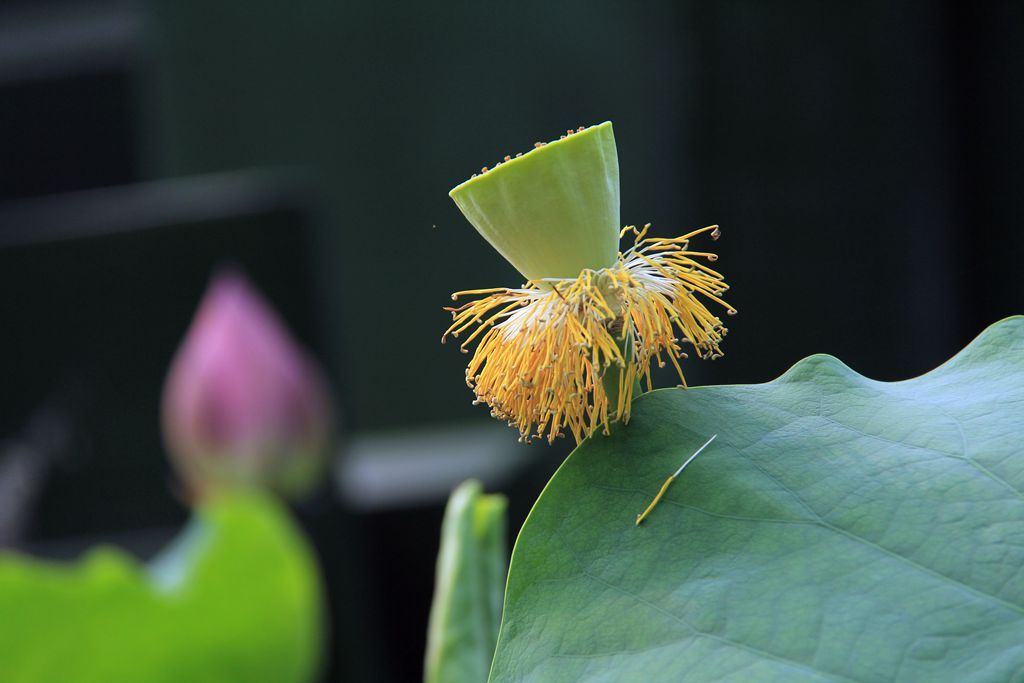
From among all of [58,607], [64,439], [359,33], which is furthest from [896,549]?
[359,33]

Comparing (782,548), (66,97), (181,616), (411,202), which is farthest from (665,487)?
(66,97)

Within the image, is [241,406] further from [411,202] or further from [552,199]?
[411,202]

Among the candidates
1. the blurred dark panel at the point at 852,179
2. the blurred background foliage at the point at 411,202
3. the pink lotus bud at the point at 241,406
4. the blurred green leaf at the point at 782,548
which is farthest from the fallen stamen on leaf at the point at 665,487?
the blurred dark panel at the point at 852,179

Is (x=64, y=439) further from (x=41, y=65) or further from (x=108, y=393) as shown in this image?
(x=41, y=65)

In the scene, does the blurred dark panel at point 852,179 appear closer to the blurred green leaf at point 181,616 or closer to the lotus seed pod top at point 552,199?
the blurred green leaf at point 181,616

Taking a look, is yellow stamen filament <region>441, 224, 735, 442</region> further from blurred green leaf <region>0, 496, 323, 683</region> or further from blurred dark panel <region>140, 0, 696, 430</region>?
blurred dark panel <region>140, 0, 696, 430</region>

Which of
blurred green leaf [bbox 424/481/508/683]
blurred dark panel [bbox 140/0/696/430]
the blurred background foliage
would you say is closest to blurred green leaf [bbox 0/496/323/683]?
blurred green leaf [bbox 424/481/508/683]

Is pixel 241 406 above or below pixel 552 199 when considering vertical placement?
below
